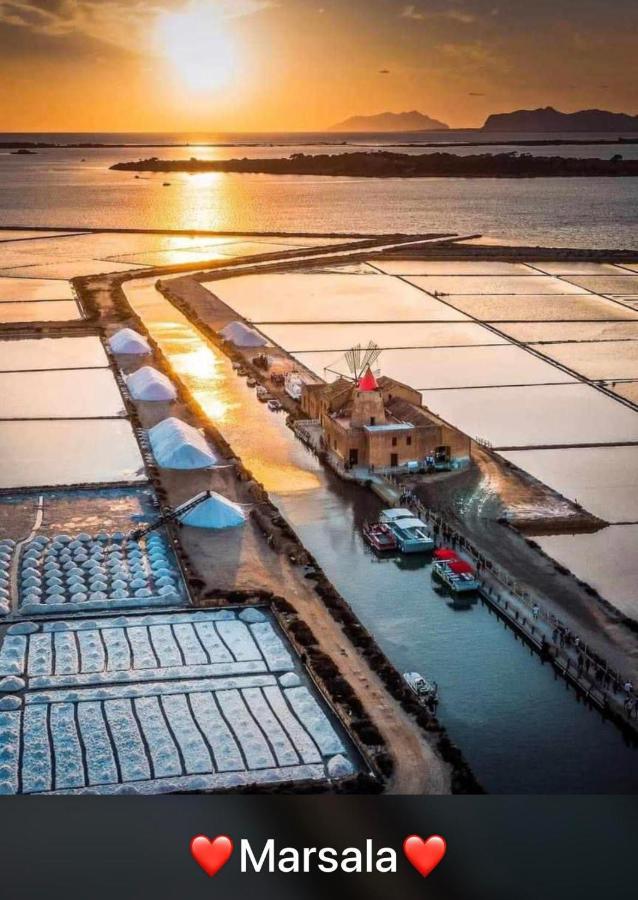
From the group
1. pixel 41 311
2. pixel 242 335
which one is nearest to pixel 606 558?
pixel 242 335

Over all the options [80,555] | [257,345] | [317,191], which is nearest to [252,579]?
[80,555]

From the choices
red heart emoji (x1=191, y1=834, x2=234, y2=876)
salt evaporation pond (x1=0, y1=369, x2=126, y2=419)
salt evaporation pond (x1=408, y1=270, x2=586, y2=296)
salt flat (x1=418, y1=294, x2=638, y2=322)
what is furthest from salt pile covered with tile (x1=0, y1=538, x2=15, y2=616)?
salt evaporation pond (x1=408, y1=270, x2=586, y2=296)

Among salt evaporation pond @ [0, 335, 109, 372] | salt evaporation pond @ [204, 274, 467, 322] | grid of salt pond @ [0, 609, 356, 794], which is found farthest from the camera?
salt evaporation pond @ [204, 274, 467, 322]

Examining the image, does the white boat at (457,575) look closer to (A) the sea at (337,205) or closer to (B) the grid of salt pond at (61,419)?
(B) the grid of salt pond at (61,419)

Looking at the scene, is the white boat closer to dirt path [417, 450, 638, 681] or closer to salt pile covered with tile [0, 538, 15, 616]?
dirt path [417, 450, 638, 681]

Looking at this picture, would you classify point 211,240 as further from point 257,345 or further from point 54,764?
point 54,764

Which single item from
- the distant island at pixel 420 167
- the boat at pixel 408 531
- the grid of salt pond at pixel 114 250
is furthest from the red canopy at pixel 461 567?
the distant island at pixel 420 167

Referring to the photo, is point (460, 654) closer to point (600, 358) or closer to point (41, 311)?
point (600, 358)
